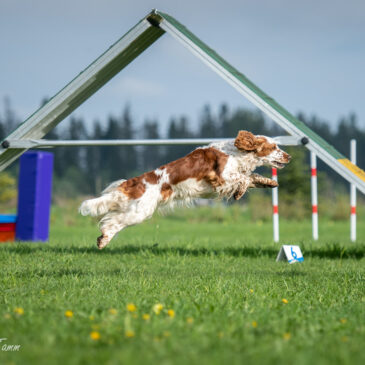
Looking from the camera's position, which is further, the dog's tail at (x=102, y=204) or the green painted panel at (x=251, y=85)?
the green painted panel at (x=251, y=85)

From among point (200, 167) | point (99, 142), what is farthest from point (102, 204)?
point (99, 142)

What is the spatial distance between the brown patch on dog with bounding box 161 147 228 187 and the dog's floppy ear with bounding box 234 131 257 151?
0.53 ft

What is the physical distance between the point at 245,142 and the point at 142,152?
34139mm

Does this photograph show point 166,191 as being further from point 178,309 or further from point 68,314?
point 68,314

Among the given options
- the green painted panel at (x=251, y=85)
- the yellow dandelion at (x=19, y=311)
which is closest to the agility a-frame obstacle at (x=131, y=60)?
the green painted panel at (x=251, y=85)

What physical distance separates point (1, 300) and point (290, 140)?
9.21 feet

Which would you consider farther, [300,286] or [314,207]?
[314,207]

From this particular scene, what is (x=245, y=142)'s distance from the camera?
4.72m

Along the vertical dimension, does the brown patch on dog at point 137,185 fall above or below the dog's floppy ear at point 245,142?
below

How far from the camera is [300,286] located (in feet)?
14.4

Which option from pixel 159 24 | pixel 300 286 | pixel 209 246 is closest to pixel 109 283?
pixel 300 286

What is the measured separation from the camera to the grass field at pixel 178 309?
2.28m

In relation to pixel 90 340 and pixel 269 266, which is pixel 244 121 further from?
pixel 90 340

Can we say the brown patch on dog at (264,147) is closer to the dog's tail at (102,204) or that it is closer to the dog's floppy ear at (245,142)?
the dog's floppy ear at (245,142)
